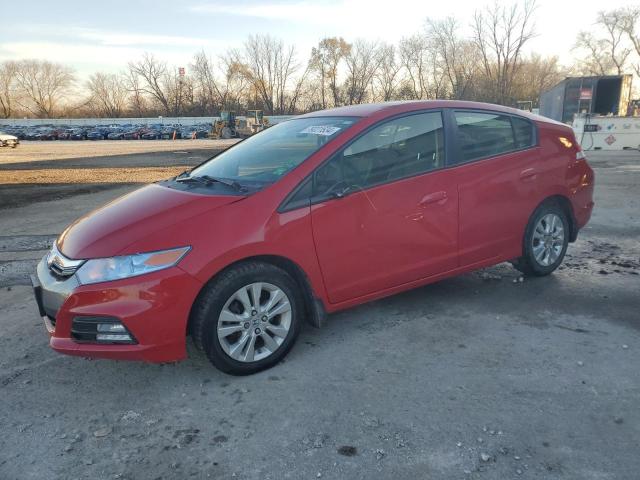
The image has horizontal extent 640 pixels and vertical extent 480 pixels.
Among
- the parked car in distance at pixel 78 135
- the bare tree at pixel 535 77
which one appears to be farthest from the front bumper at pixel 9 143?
the bare tree at pixel 535 77

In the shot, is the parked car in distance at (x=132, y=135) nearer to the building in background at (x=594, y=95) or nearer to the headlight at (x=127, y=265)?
the building in background at (x=594, y=95)

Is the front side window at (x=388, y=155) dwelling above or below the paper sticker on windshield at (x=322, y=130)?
below

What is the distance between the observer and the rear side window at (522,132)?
443 centimetres

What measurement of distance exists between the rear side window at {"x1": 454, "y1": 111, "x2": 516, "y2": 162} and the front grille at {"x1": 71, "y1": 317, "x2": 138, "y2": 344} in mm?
2797

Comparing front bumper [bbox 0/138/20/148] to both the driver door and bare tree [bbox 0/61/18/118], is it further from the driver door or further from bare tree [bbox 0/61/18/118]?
bare tree [bbox 0/61/18/118]

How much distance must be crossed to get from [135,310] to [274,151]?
170cm

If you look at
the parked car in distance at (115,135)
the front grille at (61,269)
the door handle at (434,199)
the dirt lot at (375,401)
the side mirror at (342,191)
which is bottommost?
the dirt lot at (375,401)

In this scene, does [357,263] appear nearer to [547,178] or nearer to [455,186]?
[455,186]

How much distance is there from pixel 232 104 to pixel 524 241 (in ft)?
280

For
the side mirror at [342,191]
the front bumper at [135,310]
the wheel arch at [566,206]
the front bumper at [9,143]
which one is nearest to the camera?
the front bumper at [135,310]

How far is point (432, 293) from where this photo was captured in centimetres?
455

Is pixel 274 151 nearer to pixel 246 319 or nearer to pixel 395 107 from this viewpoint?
pixel 395 107

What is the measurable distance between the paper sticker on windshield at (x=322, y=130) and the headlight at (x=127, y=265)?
4.65 feet

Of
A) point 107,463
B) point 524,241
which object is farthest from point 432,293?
point 107,463
